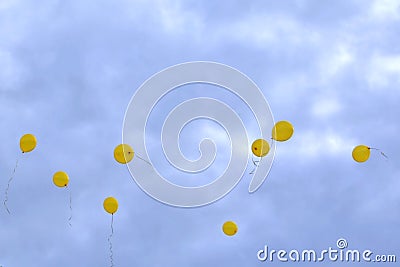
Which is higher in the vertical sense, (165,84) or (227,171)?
(165,84)

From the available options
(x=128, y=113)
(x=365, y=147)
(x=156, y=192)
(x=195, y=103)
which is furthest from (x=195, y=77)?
(x=365, y=147)

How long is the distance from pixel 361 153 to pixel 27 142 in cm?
740

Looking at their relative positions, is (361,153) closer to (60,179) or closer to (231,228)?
(231,228)

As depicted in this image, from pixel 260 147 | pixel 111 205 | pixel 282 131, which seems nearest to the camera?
pixel 282 131

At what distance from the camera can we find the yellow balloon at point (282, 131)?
1490 cm

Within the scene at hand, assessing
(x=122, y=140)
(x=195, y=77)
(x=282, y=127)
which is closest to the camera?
(x=282, y=127)

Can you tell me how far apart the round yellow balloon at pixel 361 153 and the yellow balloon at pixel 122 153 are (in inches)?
197

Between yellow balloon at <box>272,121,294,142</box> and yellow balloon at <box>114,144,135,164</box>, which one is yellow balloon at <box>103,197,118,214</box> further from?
yellow balloon at <box>272,121,294,142</box>

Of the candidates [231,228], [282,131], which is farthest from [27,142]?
[282,131]

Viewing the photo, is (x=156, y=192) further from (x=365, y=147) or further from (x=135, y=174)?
(x=365, y=147)

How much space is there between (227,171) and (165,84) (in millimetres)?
2637

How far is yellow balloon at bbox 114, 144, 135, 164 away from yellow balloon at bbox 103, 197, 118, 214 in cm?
90

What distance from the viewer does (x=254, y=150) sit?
15.4m

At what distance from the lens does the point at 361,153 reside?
1538 centimetres
